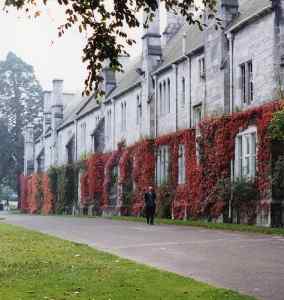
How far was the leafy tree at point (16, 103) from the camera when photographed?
81.8 metres

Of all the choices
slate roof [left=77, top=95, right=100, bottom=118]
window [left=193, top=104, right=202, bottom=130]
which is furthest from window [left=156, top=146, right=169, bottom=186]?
slate roof [left=77, top=95, right=100, bottom=118]

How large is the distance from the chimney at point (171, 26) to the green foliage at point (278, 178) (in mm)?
24294

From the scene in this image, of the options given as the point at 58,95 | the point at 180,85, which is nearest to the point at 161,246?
the point at 180,85

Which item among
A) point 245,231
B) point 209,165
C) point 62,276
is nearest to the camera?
point 62,276

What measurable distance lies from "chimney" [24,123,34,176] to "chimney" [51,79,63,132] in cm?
1142

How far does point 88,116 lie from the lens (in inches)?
2249

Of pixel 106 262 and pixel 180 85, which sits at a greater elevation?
pixel 180 85

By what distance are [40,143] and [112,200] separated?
34.6 m

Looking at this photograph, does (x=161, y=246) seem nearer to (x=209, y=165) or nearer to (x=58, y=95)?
(x=209, y=165)

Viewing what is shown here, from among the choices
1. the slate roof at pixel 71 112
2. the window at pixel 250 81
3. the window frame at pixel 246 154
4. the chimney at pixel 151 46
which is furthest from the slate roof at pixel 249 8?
the slate roof at pixel 71 112

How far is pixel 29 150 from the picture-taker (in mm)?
81312

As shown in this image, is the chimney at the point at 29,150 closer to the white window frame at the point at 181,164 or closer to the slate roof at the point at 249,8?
the white window frame at the point at 181,164

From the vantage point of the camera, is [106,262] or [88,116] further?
[88,116]

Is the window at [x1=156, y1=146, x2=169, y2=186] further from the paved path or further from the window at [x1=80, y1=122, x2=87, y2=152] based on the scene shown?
the window at [x1=80, y1=122, x2=87, y2=152]
